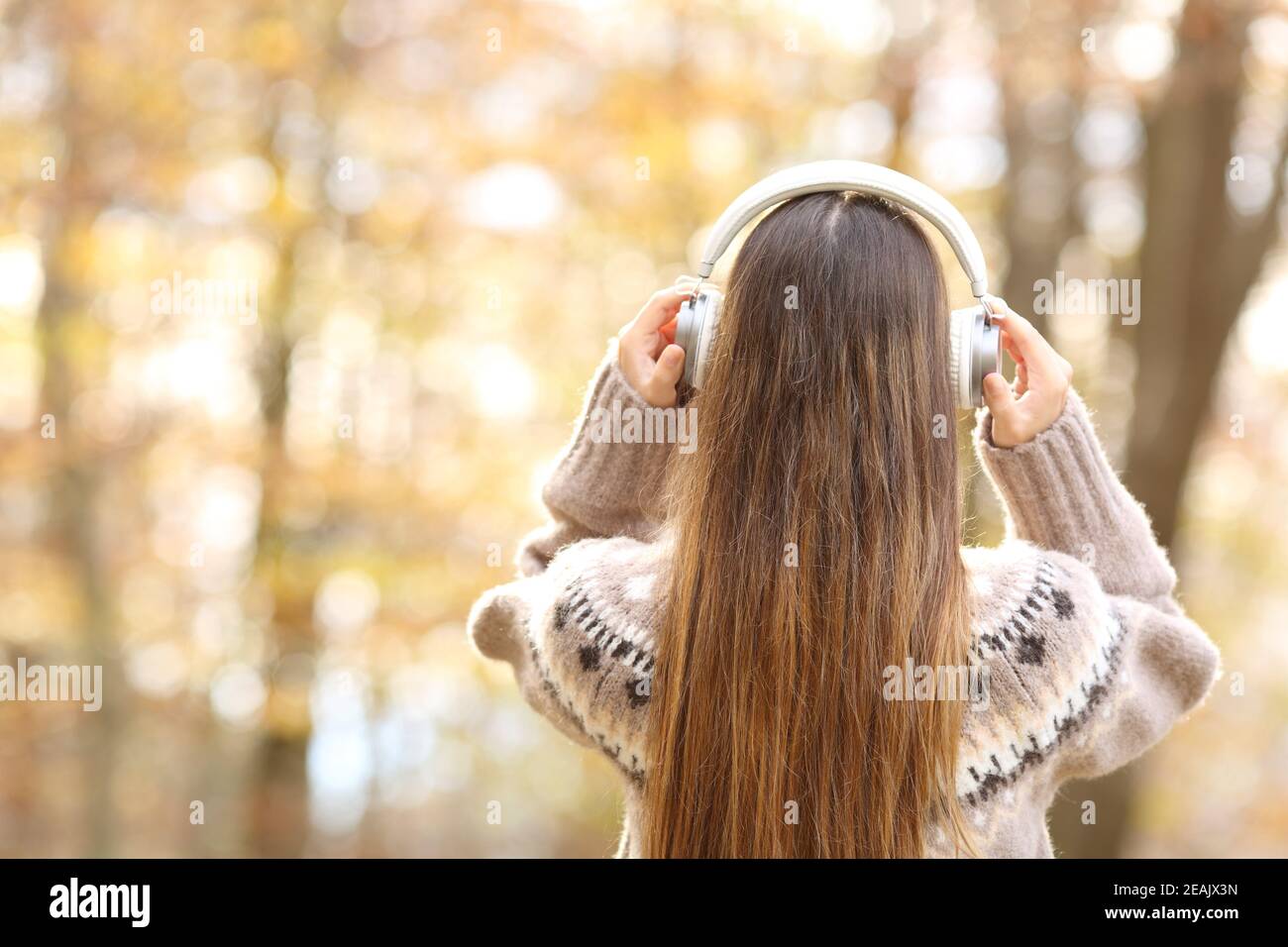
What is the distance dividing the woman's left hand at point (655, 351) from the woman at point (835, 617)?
0.34ft

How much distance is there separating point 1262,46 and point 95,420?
5920 millimetres

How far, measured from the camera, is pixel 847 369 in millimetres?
1408

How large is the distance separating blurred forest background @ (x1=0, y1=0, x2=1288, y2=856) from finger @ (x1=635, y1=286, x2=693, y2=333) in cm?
291

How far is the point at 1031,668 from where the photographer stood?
1400mm

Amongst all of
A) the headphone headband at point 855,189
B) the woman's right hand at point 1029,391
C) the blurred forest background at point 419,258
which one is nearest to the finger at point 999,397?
the woman's right hand at point 1029,391

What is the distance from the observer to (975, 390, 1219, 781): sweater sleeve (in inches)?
59.4

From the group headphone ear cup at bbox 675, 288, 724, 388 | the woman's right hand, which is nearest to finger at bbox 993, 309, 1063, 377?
the woman's right hand

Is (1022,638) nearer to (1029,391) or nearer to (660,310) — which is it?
(1029,391)

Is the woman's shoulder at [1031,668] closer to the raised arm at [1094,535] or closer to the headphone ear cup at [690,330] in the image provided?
the raised arm at [1094,535]

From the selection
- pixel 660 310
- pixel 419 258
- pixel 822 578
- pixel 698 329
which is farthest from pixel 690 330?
pixel 419 258

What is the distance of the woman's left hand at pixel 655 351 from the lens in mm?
1582

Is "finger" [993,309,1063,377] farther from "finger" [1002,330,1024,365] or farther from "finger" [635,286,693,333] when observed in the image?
"finger" [635,286,693,333]
